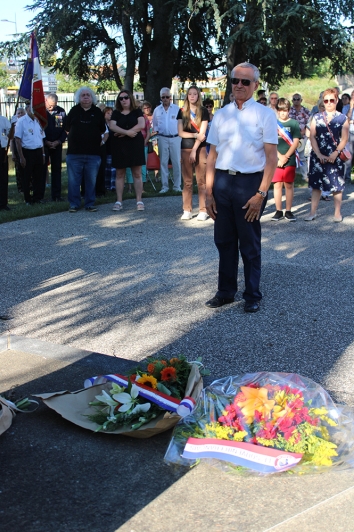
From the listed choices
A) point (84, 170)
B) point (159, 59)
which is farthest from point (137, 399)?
point (159, 59)

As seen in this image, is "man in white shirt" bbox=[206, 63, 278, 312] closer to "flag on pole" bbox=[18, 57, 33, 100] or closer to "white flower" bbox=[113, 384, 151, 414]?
"white flower" bbox=[113, 384, 151, 414]

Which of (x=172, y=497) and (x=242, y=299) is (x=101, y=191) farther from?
(x=172, y=497)

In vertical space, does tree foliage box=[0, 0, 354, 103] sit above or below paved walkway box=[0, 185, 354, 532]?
above

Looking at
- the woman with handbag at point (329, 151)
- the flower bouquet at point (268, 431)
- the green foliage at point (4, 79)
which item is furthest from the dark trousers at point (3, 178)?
the green foliage at point (4, 79)

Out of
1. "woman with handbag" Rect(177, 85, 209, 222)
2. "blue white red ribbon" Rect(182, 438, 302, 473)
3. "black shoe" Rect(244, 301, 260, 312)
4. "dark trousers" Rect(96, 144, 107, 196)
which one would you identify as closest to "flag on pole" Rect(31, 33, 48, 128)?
"dark trousers" Rect(96, 144, 107, 196)

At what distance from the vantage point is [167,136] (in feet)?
44.2

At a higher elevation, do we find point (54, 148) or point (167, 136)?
point (167, 136)

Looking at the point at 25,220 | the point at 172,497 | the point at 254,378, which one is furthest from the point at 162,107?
the point at 172,497

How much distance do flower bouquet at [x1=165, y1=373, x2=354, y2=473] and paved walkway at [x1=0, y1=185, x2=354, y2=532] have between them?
3.4 inches

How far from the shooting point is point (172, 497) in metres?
2.97

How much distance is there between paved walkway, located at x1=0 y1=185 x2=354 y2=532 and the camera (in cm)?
289

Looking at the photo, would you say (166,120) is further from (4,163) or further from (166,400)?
(166,400)

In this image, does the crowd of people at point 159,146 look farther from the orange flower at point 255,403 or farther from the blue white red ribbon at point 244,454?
the blue white red ribbon at point 244,454

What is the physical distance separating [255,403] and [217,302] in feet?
8.35
